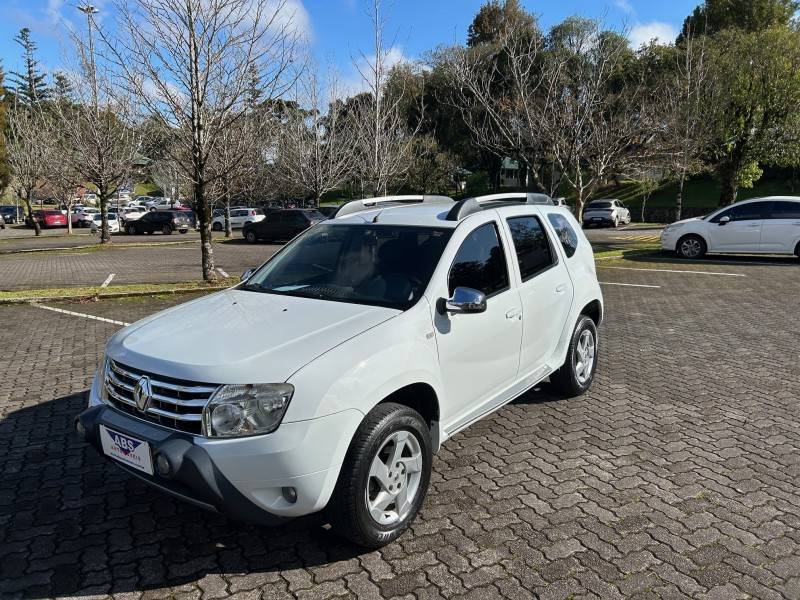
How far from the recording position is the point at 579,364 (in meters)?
5.23

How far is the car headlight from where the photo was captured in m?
2.67

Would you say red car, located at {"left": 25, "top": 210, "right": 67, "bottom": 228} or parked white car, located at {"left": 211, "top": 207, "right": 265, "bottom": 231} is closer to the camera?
parked white car, located at {"left": 211, "top": 207, "right": 265, "bottom": 231}

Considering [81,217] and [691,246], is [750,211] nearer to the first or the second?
[691,246]

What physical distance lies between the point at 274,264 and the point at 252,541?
6.63 ft

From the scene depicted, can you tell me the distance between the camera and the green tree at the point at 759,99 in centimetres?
2170

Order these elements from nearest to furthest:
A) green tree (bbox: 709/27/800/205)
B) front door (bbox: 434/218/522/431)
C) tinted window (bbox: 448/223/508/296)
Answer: front door (bbox: 434/218/522/431) → tinted window (bbox: 448/223/508/296) → green tree (bbox: 709/27/800/205)

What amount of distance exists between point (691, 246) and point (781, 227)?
217cm

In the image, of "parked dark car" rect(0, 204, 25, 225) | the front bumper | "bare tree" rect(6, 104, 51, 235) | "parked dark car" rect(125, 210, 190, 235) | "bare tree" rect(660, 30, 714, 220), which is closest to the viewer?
the front bumper

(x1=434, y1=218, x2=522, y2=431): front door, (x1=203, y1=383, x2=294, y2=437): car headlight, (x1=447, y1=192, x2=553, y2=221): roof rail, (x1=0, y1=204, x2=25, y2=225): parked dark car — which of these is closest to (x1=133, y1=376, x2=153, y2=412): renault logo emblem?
(x1=203, y1=383, x2=294, y2=437): car headlight

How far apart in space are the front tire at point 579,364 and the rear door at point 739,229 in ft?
41.1

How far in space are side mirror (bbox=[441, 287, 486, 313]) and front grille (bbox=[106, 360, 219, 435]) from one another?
141cm

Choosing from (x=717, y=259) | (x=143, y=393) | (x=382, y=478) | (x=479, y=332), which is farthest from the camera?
(x=717, y=259)

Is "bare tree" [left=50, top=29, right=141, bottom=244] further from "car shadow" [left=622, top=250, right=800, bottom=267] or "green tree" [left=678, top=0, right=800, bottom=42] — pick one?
"green tree" [left=678, top=0, right=800, bottom=42]

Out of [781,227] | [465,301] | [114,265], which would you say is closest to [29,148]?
[114,265]
